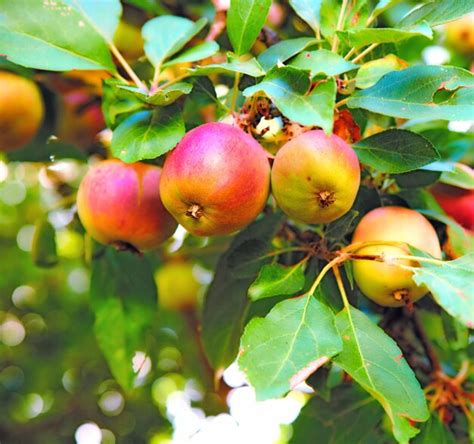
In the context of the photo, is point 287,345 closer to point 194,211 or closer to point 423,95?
point 194,211

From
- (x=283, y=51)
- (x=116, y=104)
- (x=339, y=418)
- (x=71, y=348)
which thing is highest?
(x=283, y=51)

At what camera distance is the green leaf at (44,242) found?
146 cm

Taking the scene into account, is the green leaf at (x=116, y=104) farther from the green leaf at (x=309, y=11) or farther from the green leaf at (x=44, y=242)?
the green leaf at (x=44, y=242)

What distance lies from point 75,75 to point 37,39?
1.75 feet

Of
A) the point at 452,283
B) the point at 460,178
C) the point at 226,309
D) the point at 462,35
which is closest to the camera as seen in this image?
the point at 452,283

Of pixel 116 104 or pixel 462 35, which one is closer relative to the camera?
pixel 116 104

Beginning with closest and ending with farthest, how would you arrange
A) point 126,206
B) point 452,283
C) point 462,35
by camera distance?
point 452,283 < point 126,206 < point 462,35

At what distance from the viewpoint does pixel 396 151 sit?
3.01 ft

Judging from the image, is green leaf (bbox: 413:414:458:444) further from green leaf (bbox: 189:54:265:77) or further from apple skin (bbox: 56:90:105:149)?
apple skin (bbox: 56:90:105:149)

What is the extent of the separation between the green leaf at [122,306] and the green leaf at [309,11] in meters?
0.57

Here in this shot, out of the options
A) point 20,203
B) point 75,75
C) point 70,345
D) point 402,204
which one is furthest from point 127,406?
point 402,204

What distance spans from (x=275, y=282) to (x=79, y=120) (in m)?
0.87

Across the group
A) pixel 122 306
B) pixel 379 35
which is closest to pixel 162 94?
pixel 379 35

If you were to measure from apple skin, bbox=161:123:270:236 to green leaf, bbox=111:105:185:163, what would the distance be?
2 cm
